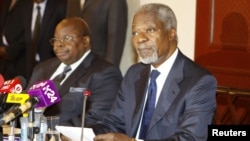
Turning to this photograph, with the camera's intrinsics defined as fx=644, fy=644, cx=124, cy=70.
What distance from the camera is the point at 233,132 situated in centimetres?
308

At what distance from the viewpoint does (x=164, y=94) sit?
370 cm

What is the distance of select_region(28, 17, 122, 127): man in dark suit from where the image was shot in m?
4.41

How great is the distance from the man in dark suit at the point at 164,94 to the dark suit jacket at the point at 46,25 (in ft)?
8.89

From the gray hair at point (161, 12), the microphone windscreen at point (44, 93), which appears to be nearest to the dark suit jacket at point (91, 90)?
the gray hair at point (161, 12)

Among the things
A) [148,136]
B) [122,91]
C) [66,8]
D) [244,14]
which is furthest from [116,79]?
[66,8]

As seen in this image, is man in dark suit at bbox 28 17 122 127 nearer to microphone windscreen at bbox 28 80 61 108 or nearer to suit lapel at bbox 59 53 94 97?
suit lapel at bbox 59 53 94 97

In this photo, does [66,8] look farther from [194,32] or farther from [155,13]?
[155,13]

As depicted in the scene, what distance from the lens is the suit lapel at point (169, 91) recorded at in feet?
12.0

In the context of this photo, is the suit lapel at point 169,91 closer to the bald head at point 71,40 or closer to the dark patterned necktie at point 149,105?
the dark patterned necktie at point 149,105

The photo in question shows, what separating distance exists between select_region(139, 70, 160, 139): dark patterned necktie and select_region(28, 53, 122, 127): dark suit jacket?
25.5 inches

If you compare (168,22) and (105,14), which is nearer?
(168,22)

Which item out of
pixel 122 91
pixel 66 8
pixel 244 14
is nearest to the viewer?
pixel 122 91

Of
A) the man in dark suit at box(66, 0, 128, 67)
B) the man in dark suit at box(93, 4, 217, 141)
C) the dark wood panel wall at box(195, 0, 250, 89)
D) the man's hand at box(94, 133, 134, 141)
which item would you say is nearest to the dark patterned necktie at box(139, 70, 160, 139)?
the man in dark suit at box(93, 4, 217, 141)

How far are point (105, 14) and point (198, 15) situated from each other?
0.88m
